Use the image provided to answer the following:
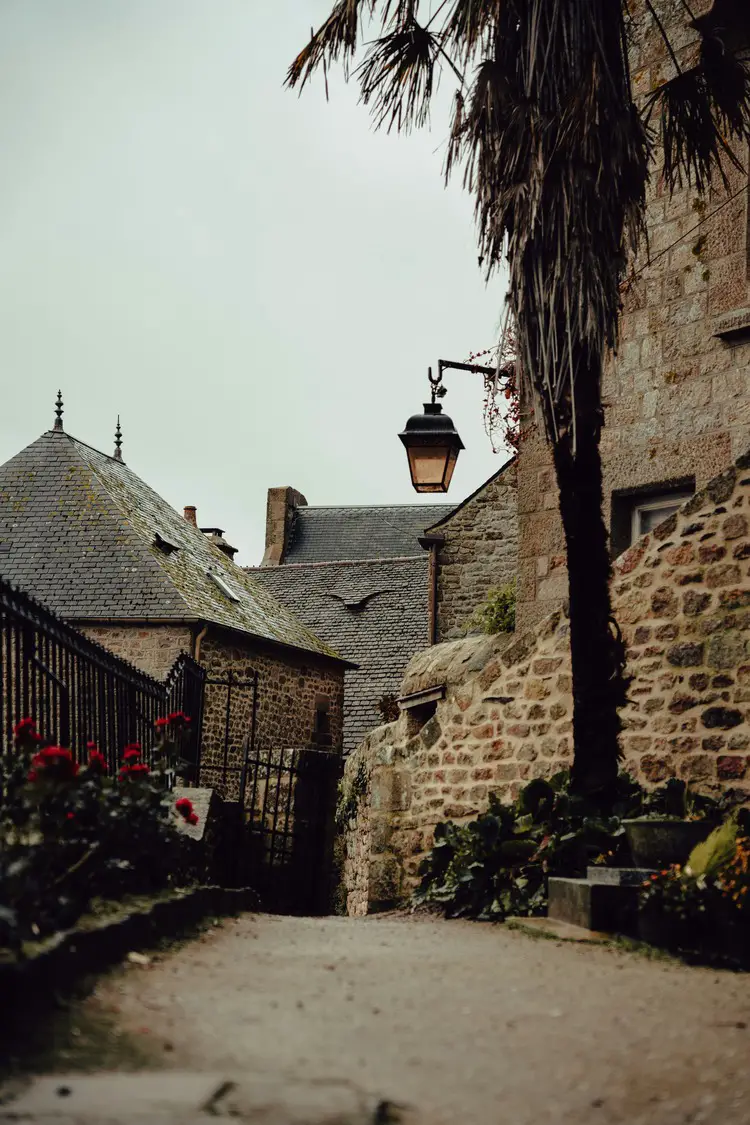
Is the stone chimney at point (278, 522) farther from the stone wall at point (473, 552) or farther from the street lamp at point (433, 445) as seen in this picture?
the street lamp at point (433, 445)

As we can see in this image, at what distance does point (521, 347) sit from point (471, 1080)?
5.02 metres

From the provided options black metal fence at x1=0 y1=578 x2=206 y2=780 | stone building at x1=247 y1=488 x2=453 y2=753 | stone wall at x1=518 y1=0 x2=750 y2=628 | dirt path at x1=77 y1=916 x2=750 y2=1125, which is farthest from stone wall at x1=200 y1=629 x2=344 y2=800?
dirt path at x1=77 y1=916 x2=750 y2=1125

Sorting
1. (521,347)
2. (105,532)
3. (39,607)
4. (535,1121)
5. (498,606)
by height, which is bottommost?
(535,1121)

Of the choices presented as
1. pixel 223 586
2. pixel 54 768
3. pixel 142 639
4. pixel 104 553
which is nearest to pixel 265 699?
pixel 223 586

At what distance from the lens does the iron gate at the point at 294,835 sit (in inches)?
516

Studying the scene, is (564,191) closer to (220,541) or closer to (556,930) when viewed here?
(556,930)

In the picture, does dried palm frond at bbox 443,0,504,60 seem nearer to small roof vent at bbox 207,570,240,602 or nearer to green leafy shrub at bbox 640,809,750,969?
green leafy shrub at bbox 640,809,750,969

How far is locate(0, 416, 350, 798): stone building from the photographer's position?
2139cm

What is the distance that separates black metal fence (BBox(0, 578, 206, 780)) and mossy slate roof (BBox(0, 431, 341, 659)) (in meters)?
12.1

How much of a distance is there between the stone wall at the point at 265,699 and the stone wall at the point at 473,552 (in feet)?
13.8

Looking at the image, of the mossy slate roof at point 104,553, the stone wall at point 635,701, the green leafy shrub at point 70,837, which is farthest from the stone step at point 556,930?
the mossy slate roof at point 104,553

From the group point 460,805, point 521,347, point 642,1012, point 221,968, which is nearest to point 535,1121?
point 642,1012

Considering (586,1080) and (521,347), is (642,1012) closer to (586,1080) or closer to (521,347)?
(586,1080)

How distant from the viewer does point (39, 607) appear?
19.9 ft
